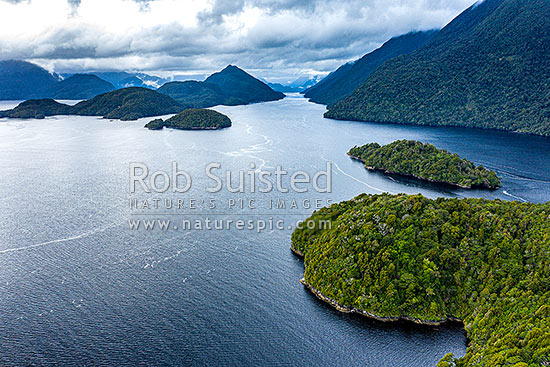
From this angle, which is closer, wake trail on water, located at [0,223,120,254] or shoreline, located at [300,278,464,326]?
shoreline, located at [300,278,464,326]

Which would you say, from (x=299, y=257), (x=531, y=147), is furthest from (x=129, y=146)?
(x=531, y=147)

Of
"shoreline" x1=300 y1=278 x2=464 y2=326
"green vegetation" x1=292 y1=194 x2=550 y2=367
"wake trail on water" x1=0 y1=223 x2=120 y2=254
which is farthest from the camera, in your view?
"wake trail on water" x1=0 y1=223 x2=120 y2=254

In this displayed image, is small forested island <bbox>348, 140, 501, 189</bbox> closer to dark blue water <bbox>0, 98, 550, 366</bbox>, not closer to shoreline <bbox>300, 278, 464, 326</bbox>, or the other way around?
dark blue water <bbox>0, 98, 550, 366</bbox>

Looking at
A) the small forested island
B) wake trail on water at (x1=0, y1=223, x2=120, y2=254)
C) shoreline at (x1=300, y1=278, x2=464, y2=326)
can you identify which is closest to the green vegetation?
shoreline at (x1=300, y1=278, x2=464, y2=326)

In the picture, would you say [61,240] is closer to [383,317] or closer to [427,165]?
[383,317]

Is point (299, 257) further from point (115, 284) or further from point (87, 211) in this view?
point (87, 211)

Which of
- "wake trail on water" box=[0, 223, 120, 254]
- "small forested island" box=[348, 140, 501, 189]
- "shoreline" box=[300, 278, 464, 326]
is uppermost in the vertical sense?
"small forested island" box=[348, 140, 501, 189]

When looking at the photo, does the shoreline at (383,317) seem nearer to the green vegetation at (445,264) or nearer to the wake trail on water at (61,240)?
the green vegetation at (445,264)
